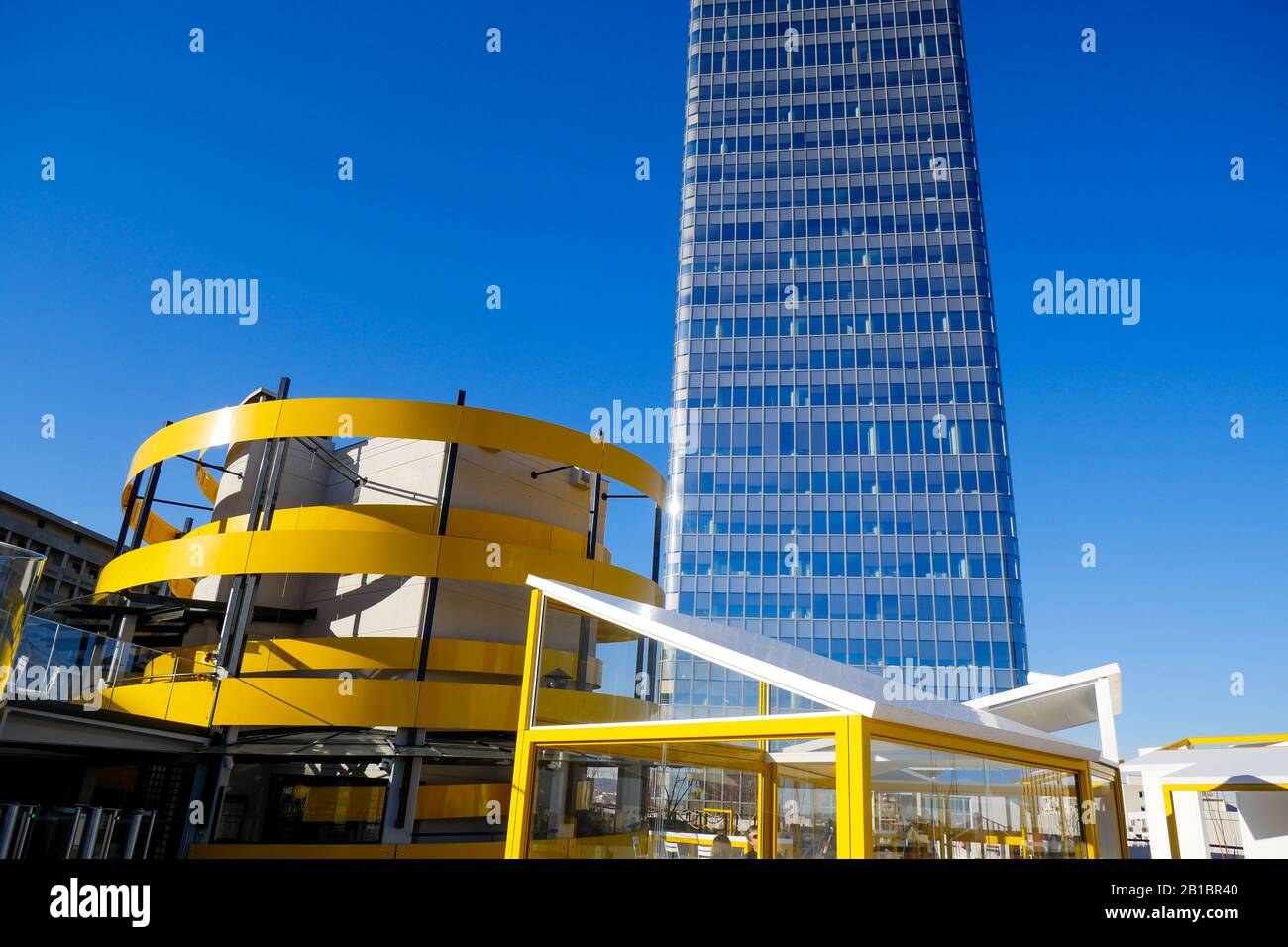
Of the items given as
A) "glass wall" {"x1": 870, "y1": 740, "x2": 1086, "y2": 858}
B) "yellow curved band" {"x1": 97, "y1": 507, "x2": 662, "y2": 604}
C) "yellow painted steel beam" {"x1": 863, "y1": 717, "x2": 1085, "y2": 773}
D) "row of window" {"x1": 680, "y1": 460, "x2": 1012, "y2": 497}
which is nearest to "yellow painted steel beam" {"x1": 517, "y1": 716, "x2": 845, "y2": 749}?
"yellow painted steel beam" {"x1": 863, "y1": 717, "x2": 1085, "y2": 773}

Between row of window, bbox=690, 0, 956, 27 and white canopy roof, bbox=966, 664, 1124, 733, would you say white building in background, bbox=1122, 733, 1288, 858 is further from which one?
row of window, bbox=690, 0, 956, 27

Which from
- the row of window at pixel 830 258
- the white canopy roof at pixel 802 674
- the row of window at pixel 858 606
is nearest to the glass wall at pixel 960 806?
the white canopy roof at pixel 802 674

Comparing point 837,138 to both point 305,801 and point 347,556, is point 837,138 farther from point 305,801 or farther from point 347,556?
point 305,801

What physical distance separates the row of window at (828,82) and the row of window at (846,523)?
47.6m

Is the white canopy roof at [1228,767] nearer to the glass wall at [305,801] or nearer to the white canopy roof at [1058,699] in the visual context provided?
the white canopy roof at [1058,699]

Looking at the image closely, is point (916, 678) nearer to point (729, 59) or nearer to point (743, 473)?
point (743, 473)

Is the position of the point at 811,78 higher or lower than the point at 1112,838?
higher

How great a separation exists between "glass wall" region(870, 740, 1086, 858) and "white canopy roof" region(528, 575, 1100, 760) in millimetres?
384

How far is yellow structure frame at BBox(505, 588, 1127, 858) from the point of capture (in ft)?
29.3

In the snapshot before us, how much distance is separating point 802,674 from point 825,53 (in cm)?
9772

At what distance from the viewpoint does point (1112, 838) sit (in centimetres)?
1340

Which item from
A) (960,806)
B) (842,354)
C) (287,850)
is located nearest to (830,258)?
(842,354)
